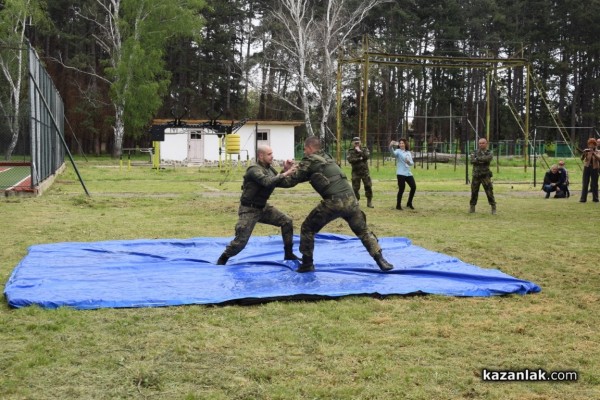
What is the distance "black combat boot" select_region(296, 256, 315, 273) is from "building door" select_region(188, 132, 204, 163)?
3724cm

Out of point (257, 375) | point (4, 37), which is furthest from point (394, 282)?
point (4, 37)

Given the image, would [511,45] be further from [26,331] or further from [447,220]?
[26,331]

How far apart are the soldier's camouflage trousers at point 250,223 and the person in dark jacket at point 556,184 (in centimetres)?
1405

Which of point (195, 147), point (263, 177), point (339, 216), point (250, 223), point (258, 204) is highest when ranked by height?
point (195, 147)

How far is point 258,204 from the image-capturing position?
9242mm

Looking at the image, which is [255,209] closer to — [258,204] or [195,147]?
[258,204]

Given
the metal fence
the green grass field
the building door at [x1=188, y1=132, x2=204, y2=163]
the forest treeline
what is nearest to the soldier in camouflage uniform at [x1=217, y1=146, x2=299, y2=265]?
the green grass field

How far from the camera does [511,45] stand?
60.6 m

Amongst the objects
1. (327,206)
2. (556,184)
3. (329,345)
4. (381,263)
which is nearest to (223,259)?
(327,206)

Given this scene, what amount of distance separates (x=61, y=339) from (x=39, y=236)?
22.1 feet

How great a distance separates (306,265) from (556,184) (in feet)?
48.9

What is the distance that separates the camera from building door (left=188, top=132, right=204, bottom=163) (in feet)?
149

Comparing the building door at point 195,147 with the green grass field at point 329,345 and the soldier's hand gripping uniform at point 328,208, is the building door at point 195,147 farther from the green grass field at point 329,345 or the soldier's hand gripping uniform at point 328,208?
the soldier's hand gripping uniform at point 328,208

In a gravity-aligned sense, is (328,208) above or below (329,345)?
above
